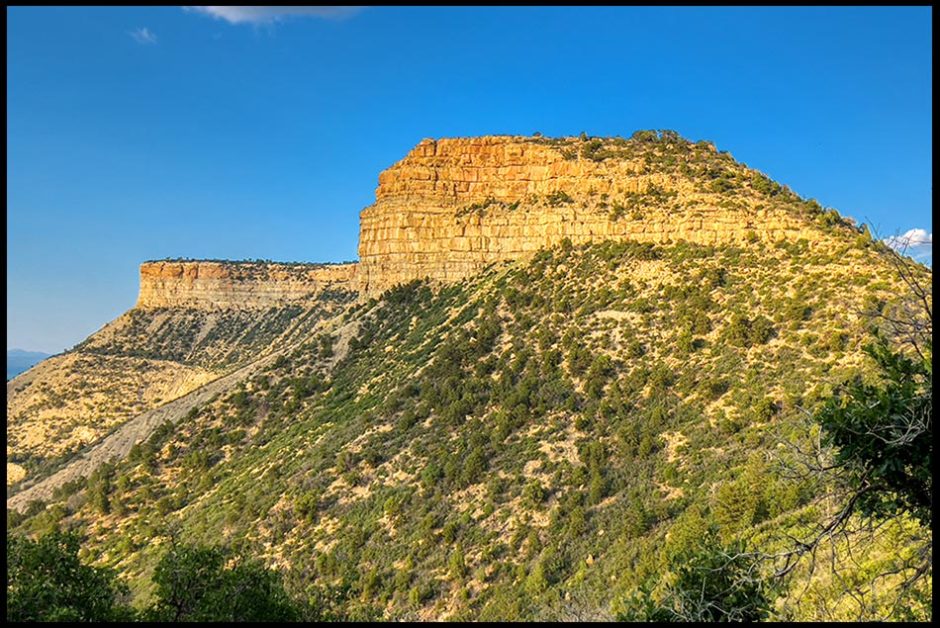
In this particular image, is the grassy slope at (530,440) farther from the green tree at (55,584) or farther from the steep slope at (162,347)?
the steep slope at (162,347)

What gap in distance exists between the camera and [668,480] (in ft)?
67.6

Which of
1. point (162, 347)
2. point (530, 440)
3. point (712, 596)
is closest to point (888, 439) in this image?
point (712, 596)

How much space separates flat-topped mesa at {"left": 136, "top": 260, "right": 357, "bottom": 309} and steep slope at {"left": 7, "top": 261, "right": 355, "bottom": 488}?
153 millimetres

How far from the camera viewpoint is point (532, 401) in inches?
1110

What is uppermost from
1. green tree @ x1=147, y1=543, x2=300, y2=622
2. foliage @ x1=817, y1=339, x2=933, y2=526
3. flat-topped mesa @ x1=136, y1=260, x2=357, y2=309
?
flat-topped mesa @ x1=136, y1=260, x2=357, y2=309

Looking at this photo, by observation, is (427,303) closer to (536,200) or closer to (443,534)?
(536,200)

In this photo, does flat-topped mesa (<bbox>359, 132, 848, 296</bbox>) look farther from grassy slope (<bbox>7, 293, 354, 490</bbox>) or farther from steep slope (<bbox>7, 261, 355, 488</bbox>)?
steep slope (<bbox>7, 261, 355, 488</bbox>)

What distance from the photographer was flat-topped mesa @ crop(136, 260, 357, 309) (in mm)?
89188

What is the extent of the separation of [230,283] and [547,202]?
6550 centimetres

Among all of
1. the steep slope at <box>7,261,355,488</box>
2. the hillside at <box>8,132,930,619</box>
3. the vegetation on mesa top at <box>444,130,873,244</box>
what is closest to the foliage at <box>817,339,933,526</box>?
the hillside at <box>8,132,930,619</box>

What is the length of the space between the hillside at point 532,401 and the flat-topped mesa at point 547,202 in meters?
0.17

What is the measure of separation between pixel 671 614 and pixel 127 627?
6.58 meters

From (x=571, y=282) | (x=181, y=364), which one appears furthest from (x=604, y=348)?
(x=181, y=364)

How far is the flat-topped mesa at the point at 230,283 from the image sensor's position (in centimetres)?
8919
